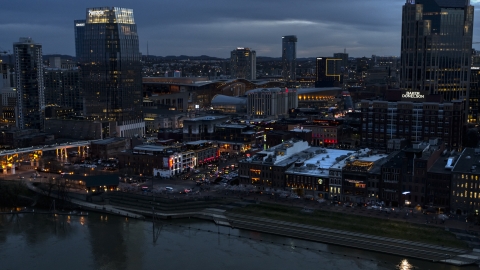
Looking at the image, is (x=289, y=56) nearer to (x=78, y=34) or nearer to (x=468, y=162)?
(x=78, y=34)

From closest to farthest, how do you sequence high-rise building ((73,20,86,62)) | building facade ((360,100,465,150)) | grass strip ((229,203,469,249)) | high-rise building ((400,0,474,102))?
grass strip ((229,203,469,249)) < building facade ((360,100,465,150)) < high-rise building ((400,0,474,102)) < high-rise building ((73,20,86,62))

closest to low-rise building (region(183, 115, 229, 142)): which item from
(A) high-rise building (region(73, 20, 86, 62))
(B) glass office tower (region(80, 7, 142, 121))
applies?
(B) glass office tower (region(80, 7, 142, 121))

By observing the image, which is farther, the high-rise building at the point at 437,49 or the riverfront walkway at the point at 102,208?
the high-rise building at the point at 437,49

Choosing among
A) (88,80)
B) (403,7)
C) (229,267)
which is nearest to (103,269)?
(229,267)

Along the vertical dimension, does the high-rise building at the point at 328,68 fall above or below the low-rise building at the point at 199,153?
above

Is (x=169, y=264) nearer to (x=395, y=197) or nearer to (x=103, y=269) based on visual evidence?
(x=103, y=269)

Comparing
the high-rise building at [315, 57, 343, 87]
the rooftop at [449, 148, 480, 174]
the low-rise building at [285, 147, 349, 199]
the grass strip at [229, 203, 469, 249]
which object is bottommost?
the grass strip at [229, 203, 469, 249]

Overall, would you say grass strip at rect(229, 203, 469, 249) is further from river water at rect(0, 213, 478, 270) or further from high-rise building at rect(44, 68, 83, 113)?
high-rise building at rect(44, 68, 83, 113)

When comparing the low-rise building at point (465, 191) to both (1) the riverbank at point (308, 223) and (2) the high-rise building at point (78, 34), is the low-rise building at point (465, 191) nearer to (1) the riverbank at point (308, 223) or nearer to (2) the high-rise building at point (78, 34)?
(1) the riverbank at point (308, 223)

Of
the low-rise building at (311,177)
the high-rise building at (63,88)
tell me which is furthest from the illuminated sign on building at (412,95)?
the high-rise building at (63,88)
